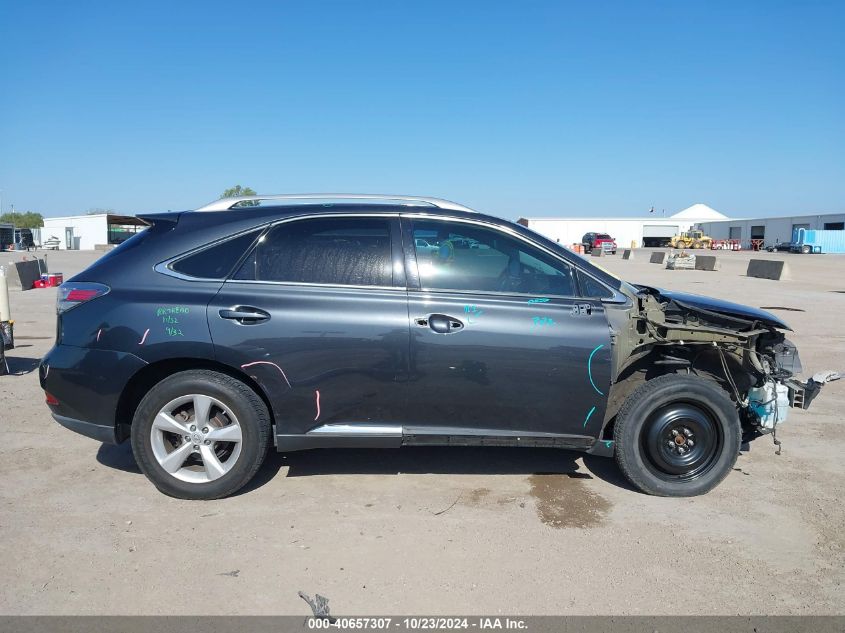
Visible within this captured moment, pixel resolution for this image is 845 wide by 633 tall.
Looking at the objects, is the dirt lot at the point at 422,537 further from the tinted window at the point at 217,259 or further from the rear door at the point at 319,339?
the tinted window at the point at 217,259

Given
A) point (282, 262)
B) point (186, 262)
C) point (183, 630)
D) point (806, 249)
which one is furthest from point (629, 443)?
point (806, 249)

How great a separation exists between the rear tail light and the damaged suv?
0.01m

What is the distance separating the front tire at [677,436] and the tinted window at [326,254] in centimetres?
183

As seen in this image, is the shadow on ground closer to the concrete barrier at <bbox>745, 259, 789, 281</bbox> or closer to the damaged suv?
the damaged suv

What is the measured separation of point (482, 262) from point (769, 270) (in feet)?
77.1

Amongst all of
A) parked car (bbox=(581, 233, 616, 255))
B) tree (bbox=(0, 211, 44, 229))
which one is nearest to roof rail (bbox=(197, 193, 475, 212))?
parked car (bbox=(581, 233, 616, 255))

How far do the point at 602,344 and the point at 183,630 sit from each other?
108 inches

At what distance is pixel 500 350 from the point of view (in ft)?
12.9

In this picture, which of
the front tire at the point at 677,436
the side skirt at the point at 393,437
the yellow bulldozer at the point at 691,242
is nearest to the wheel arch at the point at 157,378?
the side skirt at the point at 393,437

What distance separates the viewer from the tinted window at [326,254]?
410 cm

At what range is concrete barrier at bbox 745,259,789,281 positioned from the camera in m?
23.3

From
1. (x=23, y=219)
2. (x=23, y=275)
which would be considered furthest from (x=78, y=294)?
(x=23, y=219)

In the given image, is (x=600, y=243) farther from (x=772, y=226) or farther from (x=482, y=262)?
(x=482, y=262)

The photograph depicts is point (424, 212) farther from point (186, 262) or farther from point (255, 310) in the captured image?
point (186, 262)
